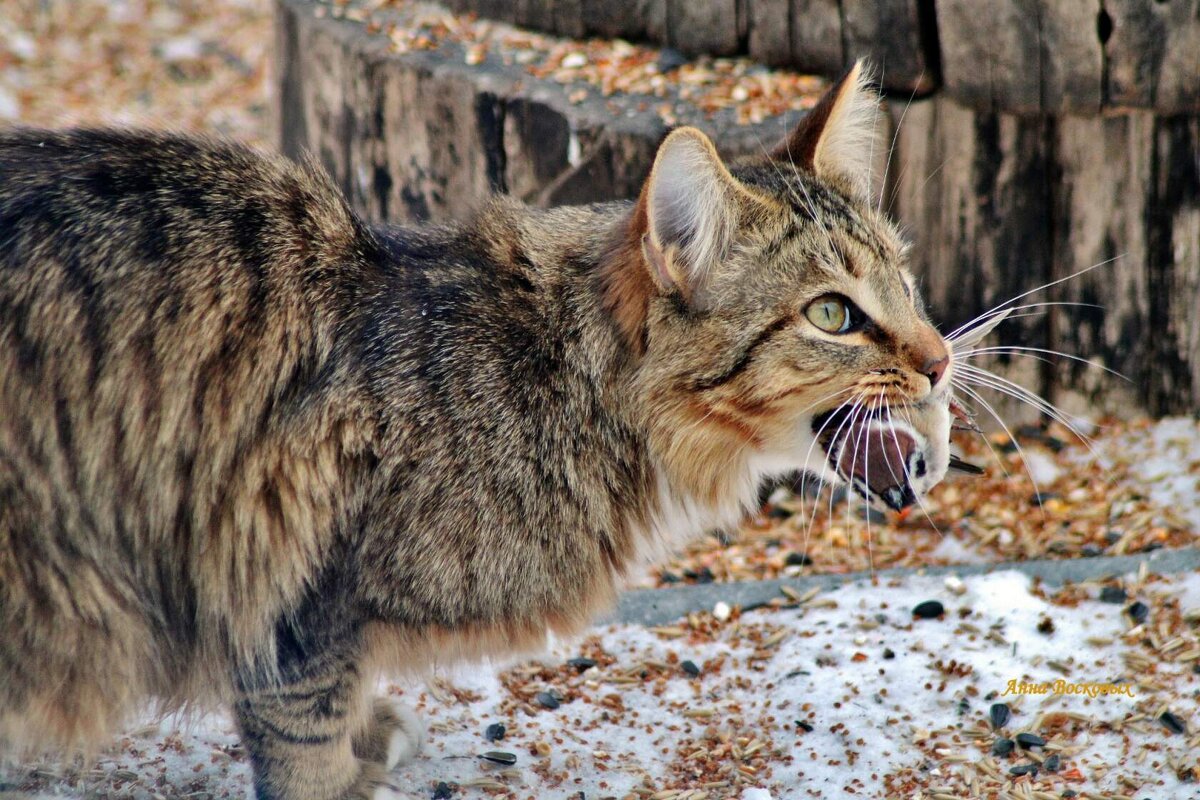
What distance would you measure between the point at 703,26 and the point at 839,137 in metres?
1.53

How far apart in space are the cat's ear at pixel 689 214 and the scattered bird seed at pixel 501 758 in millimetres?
1353

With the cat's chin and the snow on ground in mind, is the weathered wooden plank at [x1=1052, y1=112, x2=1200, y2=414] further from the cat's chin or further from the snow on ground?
the cat's chin

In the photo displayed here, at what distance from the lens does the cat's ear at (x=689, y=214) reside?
303cm

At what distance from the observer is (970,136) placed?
185 inches

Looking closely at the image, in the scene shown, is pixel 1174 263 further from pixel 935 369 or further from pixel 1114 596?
pixel 935 369

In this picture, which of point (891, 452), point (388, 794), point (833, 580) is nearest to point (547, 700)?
point (388, 794)

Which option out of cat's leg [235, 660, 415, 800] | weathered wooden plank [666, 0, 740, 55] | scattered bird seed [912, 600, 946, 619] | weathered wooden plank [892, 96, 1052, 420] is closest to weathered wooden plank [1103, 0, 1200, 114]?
weathered wooden plank [892, 96, 1052, 420]

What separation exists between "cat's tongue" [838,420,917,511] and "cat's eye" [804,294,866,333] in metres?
0.24

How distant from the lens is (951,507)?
191 inches

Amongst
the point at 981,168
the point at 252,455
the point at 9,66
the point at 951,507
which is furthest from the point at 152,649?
the point at 9,66

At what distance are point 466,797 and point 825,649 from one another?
1203 millimetres

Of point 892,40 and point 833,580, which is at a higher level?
point 892,40

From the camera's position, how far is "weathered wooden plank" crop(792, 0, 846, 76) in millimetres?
4680

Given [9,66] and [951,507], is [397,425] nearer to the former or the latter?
[951,507]
